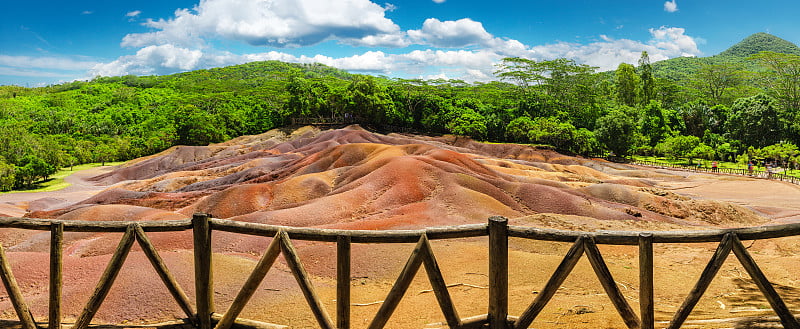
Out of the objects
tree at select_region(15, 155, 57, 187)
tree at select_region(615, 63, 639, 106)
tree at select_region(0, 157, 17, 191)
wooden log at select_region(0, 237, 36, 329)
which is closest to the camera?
wooden log at select_region(0, 237, 36, 329)

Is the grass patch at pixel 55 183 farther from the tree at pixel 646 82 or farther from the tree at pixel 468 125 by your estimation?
the tree at pixel 646 82

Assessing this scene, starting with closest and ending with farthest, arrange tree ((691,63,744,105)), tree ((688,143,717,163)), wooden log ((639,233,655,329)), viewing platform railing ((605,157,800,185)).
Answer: wooden log ((639,233,655,329))
viewing platform railing ((605,157,800,185))
tree ((688,143,717,163))
tree ((691,63,744,105))

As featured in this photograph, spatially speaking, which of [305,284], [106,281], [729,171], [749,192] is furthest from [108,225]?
[729,171]

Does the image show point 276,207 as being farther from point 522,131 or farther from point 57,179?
point 522,131

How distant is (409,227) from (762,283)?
42.9 feet

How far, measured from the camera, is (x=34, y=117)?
90.1 metres

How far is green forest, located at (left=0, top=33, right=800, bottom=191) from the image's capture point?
2395 inches

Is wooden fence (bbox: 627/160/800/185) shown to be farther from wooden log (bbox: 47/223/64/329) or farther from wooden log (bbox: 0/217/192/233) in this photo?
wooden log (bbox: 47/223/64/329)

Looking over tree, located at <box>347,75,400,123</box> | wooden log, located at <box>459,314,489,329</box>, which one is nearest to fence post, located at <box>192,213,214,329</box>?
wooden log, located at <box>459,314,489,329</box>

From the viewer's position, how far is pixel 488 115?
81.9 m

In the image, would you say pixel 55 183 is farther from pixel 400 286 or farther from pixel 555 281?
pixel 555 281

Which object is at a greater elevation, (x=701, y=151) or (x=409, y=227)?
(x=701, y=151)

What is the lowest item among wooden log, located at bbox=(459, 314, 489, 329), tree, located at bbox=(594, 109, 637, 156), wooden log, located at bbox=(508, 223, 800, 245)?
wooden log, located at bbox=(459, 314, 489, 329)

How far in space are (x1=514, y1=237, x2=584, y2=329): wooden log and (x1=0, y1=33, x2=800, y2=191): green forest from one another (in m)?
61.3
